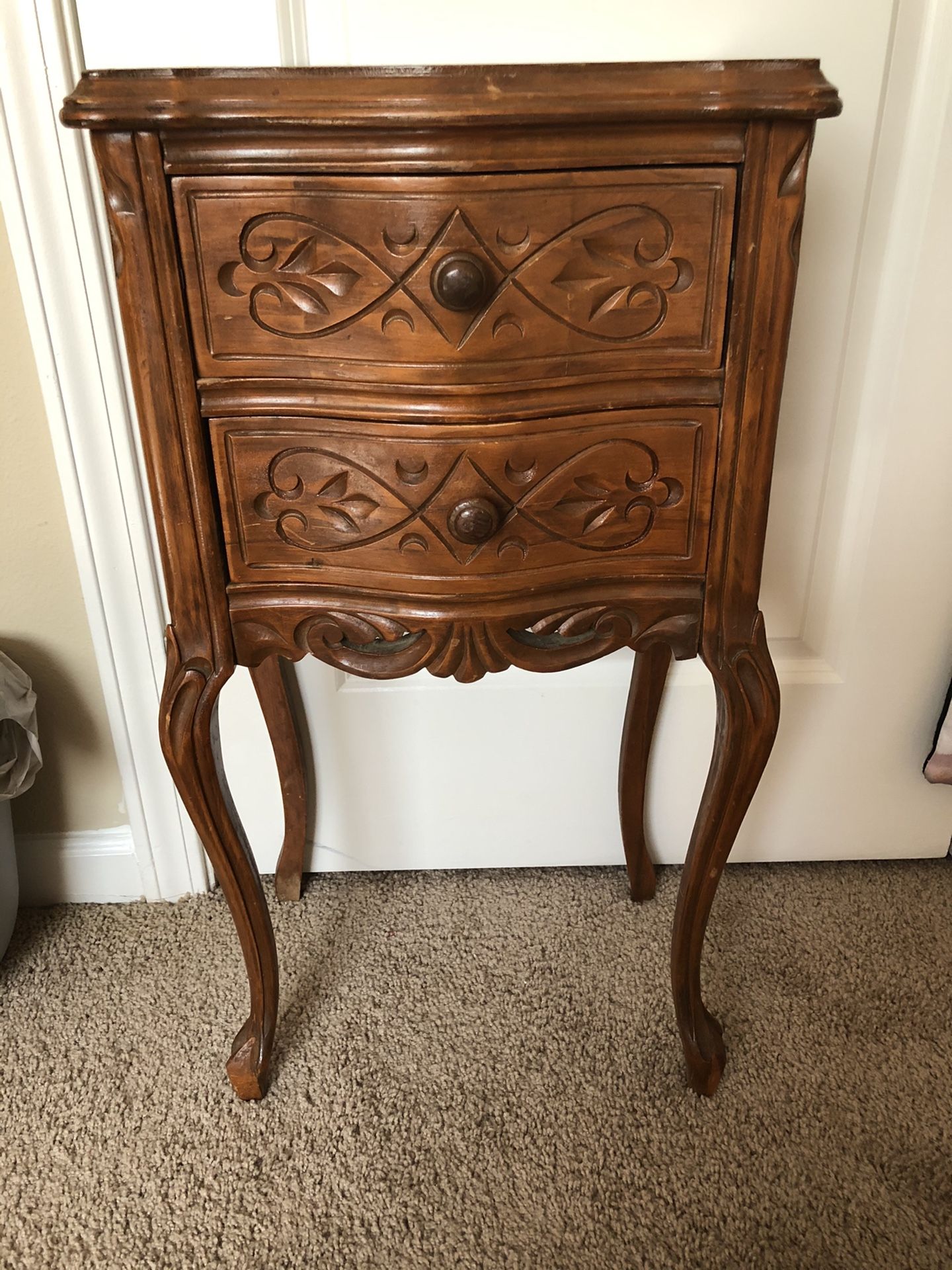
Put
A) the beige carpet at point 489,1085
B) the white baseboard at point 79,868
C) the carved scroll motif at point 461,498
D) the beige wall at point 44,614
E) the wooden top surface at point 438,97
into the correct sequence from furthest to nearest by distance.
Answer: the white baseboard at point 79,868
the beige wall at point 44,614
the beige carpet at point 489,1085
the carved scroll motif at point 461,498
the wooden top surface at point 438,97

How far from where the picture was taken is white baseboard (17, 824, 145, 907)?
120cm

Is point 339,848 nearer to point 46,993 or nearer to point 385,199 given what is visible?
point 46,993

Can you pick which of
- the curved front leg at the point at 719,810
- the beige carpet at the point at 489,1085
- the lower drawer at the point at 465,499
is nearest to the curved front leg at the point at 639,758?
the beige carpet at the point at 489,1085

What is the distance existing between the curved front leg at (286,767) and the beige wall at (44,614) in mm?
216

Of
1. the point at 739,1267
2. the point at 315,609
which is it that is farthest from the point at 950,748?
the point at 315,609

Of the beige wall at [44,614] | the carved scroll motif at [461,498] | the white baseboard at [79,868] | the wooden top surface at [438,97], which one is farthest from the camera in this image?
the white baseboard at [79,868]

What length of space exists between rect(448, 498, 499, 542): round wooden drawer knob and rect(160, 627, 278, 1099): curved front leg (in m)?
0.24

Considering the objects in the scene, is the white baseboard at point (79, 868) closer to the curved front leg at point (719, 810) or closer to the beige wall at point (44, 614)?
the beige wall at point (44, 614)

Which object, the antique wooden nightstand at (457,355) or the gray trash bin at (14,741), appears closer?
the antique wooden nightstand at (457,355)

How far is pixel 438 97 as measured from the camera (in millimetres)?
582

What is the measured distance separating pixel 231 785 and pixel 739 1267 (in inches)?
30.2

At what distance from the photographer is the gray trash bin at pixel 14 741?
3.46 ft

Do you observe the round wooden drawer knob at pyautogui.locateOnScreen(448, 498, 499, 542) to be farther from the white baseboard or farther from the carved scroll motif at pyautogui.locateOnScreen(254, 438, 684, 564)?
the white baseboard

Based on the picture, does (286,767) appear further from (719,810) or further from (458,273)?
(458,273)
